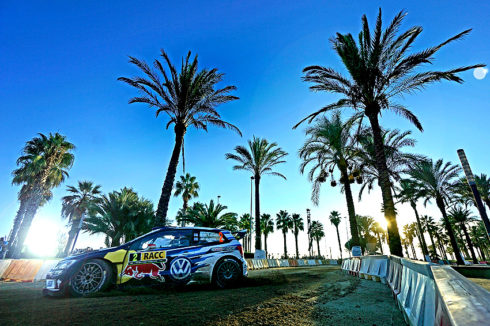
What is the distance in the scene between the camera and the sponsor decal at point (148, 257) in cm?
558

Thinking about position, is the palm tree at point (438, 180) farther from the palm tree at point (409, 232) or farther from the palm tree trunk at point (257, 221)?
the palm tree at point (409, 232)

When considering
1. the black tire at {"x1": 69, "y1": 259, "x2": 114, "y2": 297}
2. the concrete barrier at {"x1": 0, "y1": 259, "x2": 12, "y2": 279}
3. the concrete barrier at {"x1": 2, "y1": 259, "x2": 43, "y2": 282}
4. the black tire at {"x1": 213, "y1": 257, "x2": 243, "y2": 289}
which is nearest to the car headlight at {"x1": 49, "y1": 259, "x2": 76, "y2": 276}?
the black tire at {"x1": 69, "y1": 259, "x2": 114, "y2": 297}

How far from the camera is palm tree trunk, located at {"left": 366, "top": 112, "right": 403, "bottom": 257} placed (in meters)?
9.67

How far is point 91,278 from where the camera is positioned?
5.19 metres

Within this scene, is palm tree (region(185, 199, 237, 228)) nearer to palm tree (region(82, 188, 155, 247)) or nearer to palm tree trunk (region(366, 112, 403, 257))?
palm tree (region(82, 188, 155, 247))

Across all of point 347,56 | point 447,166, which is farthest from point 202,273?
point 447,166

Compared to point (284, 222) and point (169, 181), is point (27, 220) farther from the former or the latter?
point (284, 222)

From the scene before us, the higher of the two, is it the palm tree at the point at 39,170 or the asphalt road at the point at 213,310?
the palm tree at the point at 39,170

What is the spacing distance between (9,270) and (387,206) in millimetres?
16600

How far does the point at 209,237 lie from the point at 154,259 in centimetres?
150

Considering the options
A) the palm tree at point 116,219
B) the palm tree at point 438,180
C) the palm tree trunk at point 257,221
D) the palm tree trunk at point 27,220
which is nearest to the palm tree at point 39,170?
the palm tree trunk at point 27,220

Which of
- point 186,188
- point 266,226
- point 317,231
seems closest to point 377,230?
point 317,231

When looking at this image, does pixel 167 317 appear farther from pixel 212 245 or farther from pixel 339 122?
pixel 339 122

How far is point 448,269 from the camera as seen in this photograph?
2111mm
